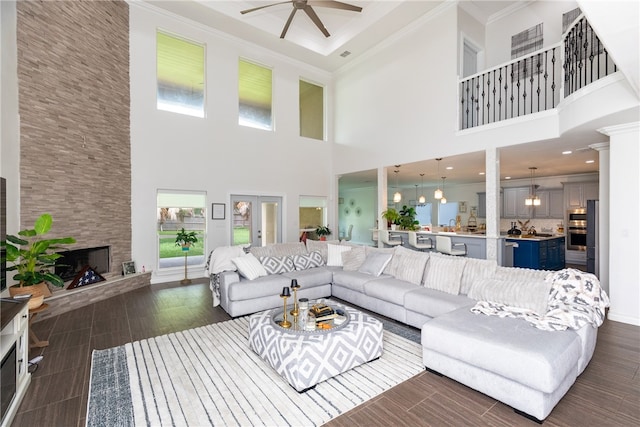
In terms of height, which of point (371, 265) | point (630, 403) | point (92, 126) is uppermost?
point (92, 126)

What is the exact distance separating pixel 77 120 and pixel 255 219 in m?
4.07

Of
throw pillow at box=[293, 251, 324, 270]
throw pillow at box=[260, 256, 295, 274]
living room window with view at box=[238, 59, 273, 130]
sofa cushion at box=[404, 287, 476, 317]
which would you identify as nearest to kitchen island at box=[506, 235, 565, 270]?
sofa cushion at box=[404, 287, 476, 317]

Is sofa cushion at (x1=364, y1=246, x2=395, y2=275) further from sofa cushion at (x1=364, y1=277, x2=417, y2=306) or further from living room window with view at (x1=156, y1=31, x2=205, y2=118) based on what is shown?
living room window with view at (x1=156, y1=31, x2=205, y2=118)

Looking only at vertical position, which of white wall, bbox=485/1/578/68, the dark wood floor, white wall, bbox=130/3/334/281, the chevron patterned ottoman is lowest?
the dark wood floor

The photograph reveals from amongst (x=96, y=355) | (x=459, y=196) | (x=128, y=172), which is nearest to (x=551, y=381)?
(x=96, y=355)

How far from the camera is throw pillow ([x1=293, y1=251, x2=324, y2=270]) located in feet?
16.2

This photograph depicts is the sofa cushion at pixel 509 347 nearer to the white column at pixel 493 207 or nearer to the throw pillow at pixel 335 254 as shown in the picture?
the throw pillow at pixel 335 254

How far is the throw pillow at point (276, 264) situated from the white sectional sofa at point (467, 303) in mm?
18

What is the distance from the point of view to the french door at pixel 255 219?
290 inches

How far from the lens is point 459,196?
11430mm

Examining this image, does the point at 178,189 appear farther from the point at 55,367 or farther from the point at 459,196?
the point at 459,196

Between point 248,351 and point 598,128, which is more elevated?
point 598,128

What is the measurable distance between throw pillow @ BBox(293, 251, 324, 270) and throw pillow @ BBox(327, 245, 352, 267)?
149 mm

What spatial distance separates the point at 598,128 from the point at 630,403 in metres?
3.39
